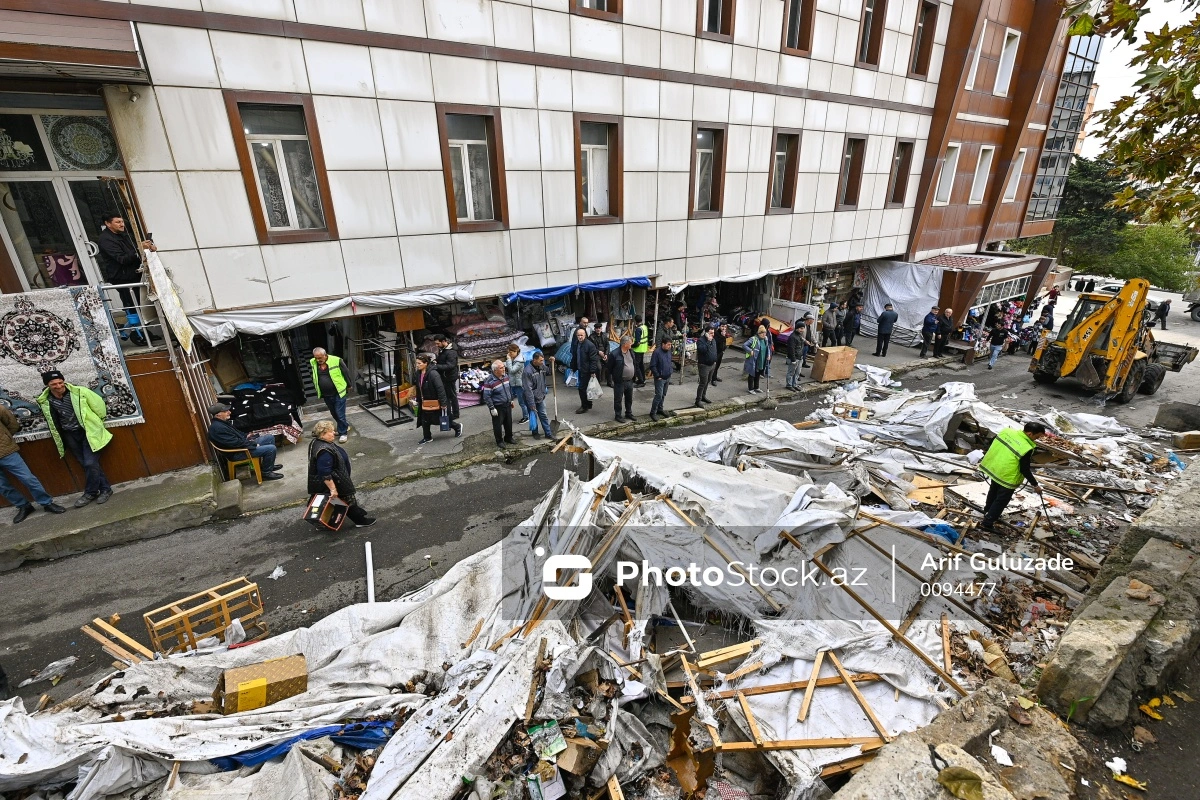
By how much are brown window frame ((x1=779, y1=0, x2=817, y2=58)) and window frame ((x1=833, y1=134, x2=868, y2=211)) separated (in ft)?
Answer: 10.7

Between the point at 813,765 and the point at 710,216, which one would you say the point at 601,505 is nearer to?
the point at 813,765

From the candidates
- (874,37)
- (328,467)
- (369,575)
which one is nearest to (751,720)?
(369,575)

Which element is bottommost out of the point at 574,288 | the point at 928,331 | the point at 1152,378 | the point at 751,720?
the point at 1152,378

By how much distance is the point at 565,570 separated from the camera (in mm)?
5164

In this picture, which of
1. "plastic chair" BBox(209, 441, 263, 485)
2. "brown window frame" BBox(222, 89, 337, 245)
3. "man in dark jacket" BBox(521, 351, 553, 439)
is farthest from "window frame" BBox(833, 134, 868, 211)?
"plastic chair" BBox(209, 441, 263, 485)

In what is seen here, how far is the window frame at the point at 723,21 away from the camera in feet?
39.9

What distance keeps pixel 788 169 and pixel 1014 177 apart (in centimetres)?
1253

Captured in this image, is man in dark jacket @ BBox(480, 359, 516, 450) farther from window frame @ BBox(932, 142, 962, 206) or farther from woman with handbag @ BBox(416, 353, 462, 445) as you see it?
window frame @ BBox(932, 142, 962, 206)

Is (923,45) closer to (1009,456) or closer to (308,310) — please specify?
(1009,456)

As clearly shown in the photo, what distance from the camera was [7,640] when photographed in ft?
18.7

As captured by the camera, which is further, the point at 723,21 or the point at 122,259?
the point at 723,21

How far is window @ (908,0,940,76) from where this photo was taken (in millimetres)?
16297

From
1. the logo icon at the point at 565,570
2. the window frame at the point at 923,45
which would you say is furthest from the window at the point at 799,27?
the logo icon at the point at 565,570

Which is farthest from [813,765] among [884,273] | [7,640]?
[884,273]
